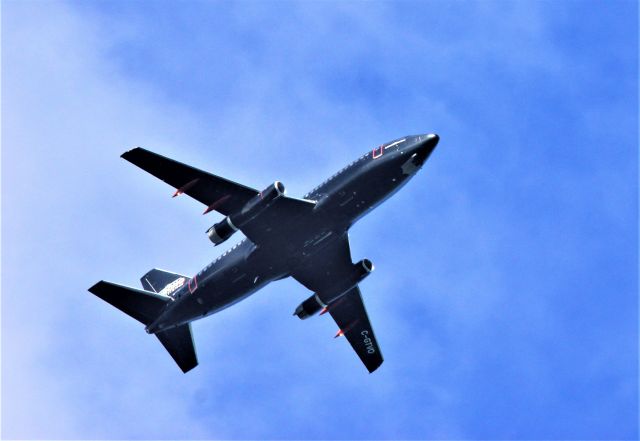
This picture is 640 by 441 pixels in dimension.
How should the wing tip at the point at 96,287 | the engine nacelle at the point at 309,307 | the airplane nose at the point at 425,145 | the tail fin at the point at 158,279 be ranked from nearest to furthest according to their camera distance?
the airplane nose at the point at 425,145 → the wing tip at the point at 96,287 → the engine nacelle at the point at 309,307 → the tail fin at the point at 158,279

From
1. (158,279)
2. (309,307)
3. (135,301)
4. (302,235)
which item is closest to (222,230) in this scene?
(302,235)

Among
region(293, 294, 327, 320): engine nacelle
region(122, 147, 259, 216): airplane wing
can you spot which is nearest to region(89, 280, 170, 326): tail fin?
region(122, 147, 259, 216): airplane wing

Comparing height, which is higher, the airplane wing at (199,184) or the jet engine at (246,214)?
the airplane wing at (199,184)

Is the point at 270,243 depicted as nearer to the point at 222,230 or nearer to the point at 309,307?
the point at 222,230

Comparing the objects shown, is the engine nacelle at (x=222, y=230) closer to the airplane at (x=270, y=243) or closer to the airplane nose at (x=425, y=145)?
the airplane at (x=270, y=243)

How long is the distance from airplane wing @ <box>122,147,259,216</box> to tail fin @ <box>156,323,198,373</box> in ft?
43.1

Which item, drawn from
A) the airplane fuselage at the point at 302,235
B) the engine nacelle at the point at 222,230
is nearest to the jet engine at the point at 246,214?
the engine nacelle at the point at 222,230

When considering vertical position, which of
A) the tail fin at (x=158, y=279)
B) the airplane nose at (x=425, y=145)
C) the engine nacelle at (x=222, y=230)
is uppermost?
the airplane nose at (x=425, y=145)

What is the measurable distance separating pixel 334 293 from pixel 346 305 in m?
3.61

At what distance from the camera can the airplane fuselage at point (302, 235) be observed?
76.4 meters

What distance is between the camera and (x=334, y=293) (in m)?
86.6

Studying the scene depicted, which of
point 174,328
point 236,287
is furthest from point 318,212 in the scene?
point 174,328

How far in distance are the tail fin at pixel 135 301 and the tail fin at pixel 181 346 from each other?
2.65 metres

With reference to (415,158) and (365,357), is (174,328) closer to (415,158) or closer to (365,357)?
(365,357)
